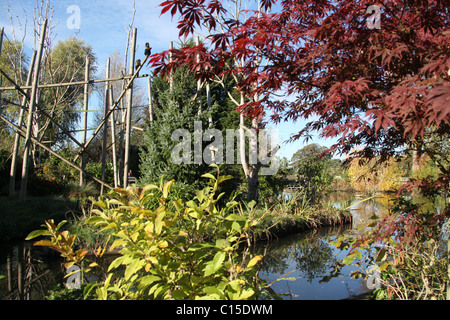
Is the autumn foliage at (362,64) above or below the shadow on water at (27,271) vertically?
above

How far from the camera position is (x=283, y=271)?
372 centimetres

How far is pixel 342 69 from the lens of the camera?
202cm

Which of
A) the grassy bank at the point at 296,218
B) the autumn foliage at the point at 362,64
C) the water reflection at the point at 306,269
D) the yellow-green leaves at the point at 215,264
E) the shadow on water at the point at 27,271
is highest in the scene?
the autumn foliage at the point at 362,64

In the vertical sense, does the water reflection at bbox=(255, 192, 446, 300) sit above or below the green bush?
below

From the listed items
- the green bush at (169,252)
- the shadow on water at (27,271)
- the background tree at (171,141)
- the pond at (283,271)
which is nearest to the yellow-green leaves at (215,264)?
the green bush at (169,252)

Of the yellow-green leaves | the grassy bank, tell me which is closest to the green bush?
the yellow-green leaves

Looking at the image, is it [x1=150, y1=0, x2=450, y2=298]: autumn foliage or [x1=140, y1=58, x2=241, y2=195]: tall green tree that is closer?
[x1=150, y1=0, x2=450, y2=298]: autumn foliage

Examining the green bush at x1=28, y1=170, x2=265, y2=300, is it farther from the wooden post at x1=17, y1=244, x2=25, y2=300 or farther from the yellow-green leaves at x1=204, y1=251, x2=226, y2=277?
the wooden post at x1=17, y1=244, x2=25, y2=300

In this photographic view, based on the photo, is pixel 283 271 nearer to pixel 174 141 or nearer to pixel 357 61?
pixel 357 61

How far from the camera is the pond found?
294 cm

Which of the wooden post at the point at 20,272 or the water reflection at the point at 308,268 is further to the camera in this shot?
the water reflection at the point at 308,268

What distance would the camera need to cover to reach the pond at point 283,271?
2.94 meters

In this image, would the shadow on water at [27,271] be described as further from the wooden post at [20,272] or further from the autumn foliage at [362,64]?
the autumn foliage at [362,64]
